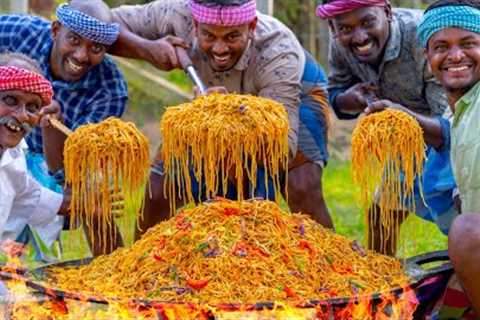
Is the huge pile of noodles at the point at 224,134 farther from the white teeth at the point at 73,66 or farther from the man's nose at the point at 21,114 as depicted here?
the white teeth at the point at 73,66

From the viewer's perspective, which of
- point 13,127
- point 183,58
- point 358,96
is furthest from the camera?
point 358,96

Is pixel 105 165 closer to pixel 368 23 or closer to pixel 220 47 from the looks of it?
pixel 220 47

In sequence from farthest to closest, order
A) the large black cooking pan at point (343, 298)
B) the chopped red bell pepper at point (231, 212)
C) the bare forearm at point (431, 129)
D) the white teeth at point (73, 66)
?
1. the white teeth at point (73, 66)
2. the bare forearm at point (431, 129)
3. the chopped red bell pepper at point (231, 212)
4. the large black cooking pan at point (343, 298)

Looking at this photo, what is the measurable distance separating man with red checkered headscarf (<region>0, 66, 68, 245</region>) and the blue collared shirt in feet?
1.70

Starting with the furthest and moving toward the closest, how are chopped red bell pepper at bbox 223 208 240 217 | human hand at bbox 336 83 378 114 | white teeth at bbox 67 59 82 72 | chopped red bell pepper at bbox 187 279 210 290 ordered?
1. white teeth at bbox 67 59 82 72
2. human hand at bbox 336 83 378 114
3. chopped red bell pepper at bbox 223 208 240 217
4. chopped red bell pepper at bbox 187 279 210 290

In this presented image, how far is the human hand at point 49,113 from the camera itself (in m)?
5.73

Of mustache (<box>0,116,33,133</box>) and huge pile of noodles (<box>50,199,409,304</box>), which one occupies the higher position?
mustache (<box>0,116,33,133</box>)

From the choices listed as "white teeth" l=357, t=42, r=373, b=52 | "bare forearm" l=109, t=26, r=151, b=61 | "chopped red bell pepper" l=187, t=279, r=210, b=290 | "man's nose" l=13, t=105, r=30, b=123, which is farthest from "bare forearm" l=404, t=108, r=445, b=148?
"man's nose" l=13, t=105, r=30, b=123

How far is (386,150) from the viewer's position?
5.03 meters

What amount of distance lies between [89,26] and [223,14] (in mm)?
781

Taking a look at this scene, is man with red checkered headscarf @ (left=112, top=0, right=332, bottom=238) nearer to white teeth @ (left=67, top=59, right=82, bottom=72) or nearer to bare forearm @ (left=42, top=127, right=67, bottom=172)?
white teeth @ (left=67, top=59, right=82, bottom=72)

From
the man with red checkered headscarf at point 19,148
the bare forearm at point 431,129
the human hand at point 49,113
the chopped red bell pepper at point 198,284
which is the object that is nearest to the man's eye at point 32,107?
the man with red checkered headscarf at point 19,148

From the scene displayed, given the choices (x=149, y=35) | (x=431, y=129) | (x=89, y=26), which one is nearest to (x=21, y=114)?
(x=89, y=26)

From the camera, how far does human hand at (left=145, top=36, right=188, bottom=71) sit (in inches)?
233
